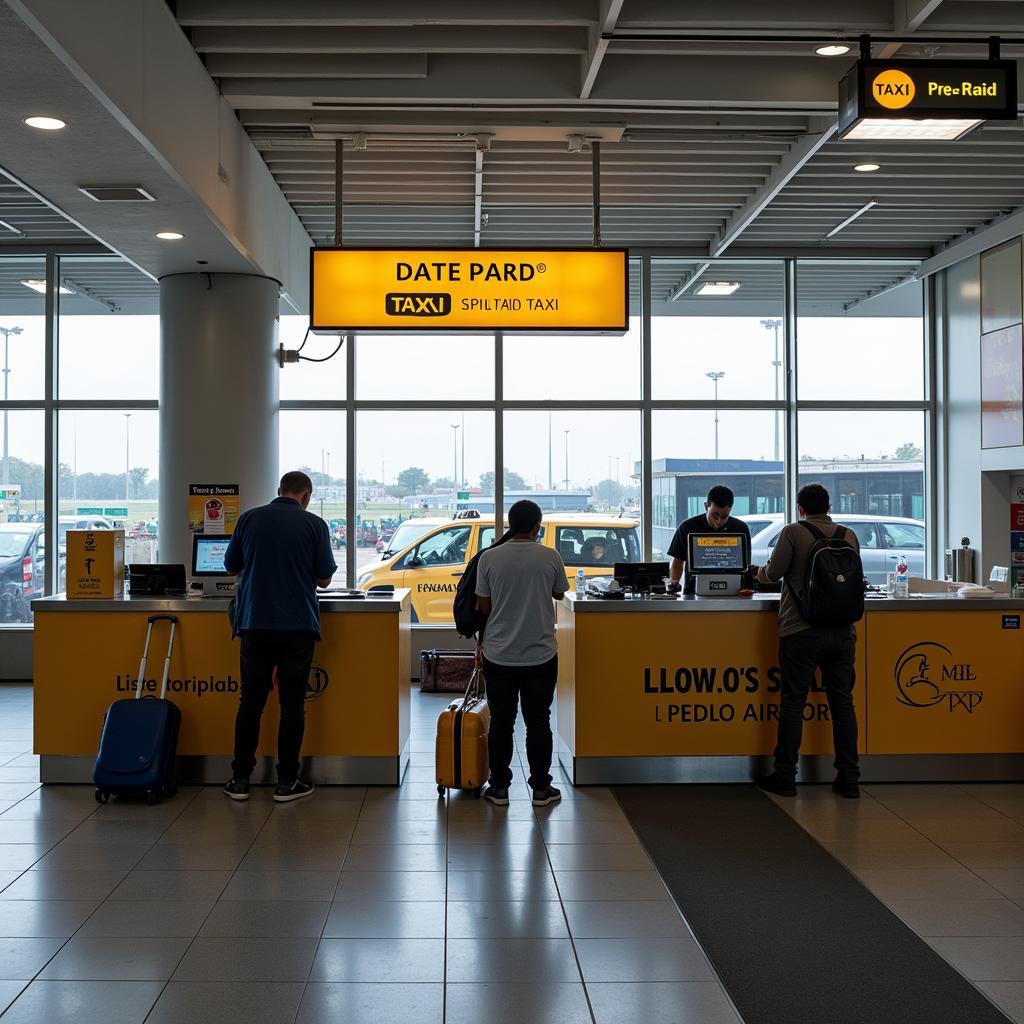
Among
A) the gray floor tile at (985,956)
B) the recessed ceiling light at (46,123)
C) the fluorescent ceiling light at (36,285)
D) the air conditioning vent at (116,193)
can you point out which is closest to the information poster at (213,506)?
the air conditioning vent at (116,193)

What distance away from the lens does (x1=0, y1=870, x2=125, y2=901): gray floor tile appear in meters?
3.96

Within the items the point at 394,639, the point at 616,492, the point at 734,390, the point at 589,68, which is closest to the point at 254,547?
the point at 394,639

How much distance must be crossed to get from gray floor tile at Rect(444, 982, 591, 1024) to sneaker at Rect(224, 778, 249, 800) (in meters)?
2.43

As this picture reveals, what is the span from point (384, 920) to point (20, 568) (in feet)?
22.2

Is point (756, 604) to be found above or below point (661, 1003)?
above

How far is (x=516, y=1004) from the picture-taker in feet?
10.2

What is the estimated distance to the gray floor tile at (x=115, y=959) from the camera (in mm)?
3277

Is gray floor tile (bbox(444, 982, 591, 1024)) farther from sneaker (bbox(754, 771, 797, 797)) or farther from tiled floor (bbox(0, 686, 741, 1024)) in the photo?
sneaker (bbox(754, 771, 797, 797))

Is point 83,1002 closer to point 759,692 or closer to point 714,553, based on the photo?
point 759,692

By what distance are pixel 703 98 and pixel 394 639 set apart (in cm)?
337

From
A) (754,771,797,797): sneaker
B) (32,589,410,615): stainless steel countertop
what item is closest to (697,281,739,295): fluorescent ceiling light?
(32,589,410,615): stainless steel countertop

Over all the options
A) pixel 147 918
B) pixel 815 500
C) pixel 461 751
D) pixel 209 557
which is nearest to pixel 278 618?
pixel 209 557

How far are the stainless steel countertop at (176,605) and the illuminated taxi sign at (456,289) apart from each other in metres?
1.68

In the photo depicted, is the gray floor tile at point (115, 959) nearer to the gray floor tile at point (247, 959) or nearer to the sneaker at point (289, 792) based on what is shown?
the gray floor tile at point (247, 959)
